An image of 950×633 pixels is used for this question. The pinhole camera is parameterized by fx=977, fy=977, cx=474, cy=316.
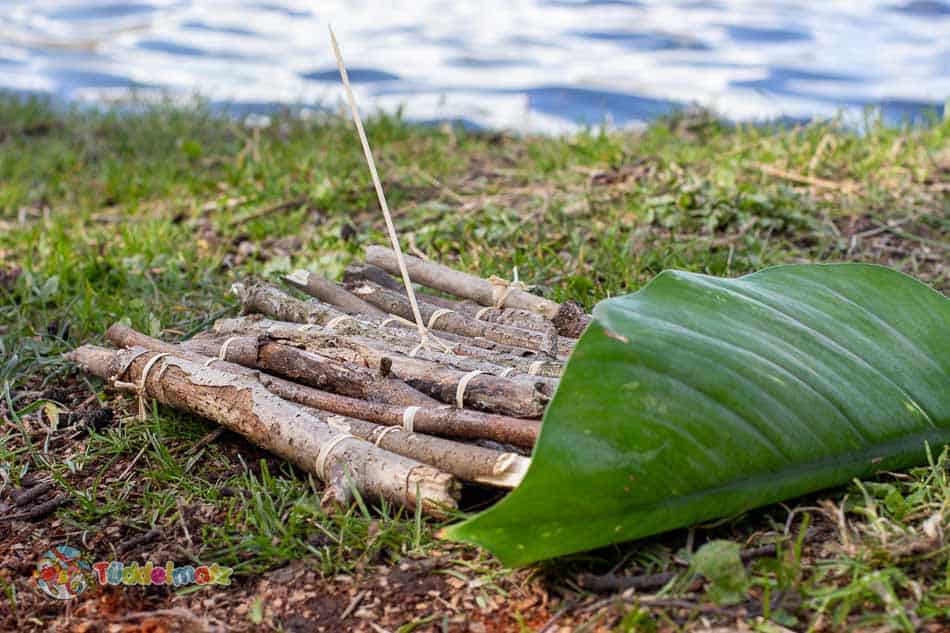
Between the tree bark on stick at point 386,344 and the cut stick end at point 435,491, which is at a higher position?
the tree bark on stick at point 386,344

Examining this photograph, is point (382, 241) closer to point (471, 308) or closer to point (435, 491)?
point (471, 308)

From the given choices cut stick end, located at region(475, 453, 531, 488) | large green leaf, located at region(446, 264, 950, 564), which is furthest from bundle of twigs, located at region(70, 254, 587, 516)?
large green leaf, located at region(446, 264, 950, 564)

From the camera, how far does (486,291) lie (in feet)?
8.64

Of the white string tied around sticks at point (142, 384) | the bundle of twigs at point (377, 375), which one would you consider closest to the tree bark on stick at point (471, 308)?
the bundle of twigs at point (377, 375)

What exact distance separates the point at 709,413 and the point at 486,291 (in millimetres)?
1112

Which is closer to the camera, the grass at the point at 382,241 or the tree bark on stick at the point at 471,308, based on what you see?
the grass at the point at 382,241

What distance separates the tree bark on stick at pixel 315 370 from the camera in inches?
82.4

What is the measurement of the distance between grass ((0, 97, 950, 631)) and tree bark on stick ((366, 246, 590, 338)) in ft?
1.11

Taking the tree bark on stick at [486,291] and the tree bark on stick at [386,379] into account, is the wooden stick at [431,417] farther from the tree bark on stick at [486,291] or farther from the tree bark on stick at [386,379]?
the tree bark on stick at [486,291]

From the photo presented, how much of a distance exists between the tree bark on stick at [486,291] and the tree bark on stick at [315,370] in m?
0.47

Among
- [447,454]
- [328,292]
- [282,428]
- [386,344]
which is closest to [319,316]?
[328,292]

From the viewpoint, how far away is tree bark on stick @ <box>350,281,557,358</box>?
2.34 meters

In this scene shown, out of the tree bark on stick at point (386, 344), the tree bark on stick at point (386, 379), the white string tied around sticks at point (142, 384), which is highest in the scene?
the tree bark on stick at point (386, 344)

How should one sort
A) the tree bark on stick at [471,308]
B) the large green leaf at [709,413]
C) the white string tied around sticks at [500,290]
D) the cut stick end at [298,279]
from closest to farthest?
the large green leaf at [709,413] → the tree bark on stick at [471,308] → the white string tied around sticks at [500,290] → the cut stick end at [298,279]
